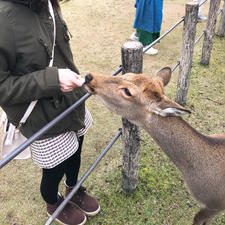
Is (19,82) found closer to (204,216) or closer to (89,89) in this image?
(89,89)

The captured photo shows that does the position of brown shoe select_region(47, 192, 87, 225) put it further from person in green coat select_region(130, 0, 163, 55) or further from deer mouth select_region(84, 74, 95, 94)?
person in green coat select_region(130, 0, 163, 55)

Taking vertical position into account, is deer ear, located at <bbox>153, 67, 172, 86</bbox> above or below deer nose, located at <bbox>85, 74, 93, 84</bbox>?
below

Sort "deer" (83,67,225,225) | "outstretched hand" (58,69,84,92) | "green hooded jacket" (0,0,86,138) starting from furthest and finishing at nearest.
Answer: "deer" (83,67,225,225), "outstretched hand" (58,69,84,92), "green hooded jacket" (0,0,86,138)

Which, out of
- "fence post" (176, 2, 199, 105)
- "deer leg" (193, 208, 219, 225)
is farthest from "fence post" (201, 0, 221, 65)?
"deer leg" (193, 208, 219, 225)

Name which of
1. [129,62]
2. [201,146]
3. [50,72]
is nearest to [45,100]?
[50,72]

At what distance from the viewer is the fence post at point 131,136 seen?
1982mm

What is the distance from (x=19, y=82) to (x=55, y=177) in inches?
36.4

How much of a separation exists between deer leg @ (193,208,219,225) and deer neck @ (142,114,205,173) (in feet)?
1.83

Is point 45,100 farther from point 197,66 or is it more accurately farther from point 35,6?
point 197,66

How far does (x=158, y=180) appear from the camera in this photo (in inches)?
119

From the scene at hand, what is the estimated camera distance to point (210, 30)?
4.84 m

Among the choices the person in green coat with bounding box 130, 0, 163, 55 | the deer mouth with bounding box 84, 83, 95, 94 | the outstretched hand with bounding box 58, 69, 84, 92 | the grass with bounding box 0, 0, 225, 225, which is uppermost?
the outstretched hand with bounding box 58, 69, 84, 92

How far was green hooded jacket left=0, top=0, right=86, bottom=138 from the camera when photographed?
1432mm

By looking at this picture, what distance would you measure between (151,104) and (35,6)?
42.1 inches
